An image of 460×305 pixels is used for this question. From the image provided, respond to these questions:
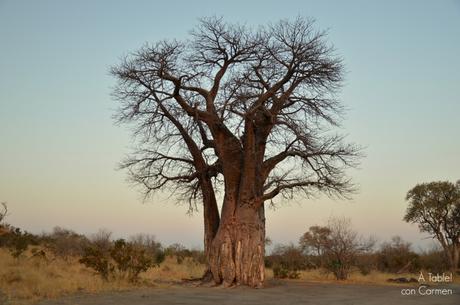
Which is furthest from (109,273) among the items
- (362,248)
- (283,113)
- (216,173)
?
(362,248)

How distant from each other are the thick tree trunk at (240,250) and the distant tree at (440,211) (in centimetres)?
1808

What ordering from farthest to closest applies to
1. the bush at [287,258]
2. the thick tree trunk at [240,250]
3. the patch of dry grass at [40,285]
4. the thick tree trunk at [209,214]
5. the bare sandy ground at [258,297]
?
the bush at [287,258] → the thick tree trunk at [209,214] → the thick tree trunk at [240,250] → the patch of dry grass at [40,285] → the bare sandy ground at [258,297]

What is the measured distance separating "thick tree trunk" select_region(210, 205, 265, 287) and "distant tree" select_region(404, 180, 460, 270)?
18.1 metres

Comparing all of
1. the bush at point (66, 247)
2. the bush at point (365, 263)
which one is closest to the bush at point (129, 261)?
the bush at point (66, 247)

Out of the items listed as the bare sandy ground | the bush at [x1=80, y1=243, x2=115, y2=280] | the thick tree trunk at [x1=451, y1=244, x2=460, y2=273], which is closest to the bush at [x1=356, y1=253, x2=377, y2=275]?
the thick tree trunk at [x1=451, y1=244, x2=460, y2=273]

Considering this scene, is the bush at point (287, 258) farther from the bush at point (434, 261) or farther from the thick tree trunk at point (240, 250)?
the thick tree trunk at point (240, 250)

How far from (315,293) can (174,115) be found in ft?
22.3

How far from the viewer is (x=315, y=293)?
13336 millimetres

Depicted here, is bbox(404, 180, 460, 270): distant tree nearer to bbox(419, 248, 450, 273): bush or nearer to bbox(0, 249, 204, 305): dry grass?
bbox(419, 248, 450, 273): bush

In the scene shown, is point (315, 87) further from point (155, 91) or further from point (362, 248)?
point (362, 248)

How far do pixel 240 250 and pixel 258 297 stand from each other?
299 centimetres

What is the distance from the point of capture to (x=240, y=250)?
14914 millimetres

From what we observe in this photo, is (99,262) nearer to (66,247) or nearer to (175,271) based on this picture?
(175,271)

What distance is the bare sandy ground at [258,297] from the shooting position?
10.5 m
